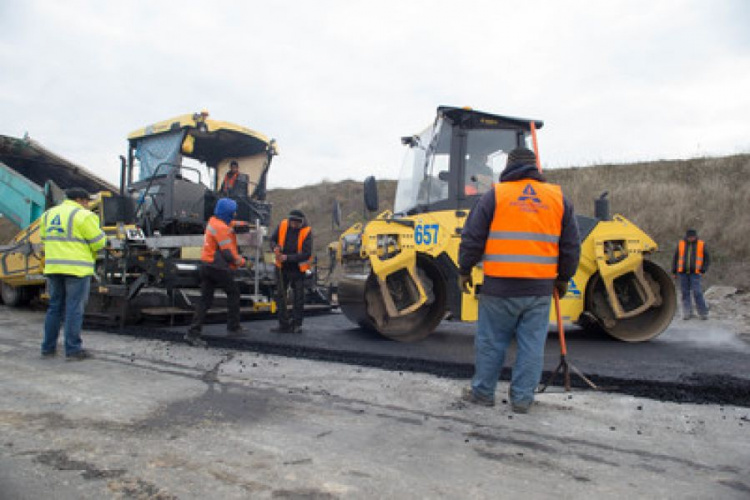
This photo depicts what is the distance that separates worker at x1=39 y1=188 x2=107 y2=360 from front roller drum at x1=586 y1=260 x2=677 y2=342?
4718 mm

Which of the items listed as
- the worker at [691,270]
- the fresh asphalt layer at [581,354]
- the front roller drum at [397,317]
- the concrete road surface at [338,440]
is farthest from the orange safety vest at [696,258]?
the concrete road surface at [338,440]

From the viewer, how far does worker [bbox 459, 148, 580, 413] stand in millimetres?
3090

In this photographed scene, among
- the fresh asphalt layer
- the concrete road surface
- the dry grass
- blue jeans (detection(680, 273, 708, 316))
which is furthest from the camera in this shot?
the dry grass

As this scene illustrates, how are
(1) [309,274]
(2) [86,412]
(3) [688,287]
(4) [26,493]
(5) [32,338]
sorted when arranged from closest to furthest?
(4) [26,493] < (2) [86,412] < (5) [32,338] < (1) [309,274] < (3) [688,287]

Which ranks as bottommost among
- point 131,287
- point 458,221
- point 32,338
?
point 32,338

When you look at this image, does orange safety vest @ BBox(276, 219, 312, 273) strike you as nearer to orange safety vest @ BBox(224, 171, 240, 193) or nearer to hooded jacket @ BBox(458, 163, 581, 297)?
orange safety vest @ BBox(224, 171, 240, 193)

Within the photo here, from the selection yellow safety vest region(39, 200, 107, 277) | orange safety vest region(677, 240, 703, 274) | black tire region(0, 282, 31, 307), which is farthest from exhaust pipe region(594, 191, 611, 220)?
black tire region(0, 282, 31, 307)

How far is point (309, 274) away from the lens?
770 centimetres

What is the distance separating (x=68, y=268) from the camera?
14.7 feet

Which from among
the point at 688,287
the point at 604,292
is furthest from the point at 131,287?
the point at 688,287

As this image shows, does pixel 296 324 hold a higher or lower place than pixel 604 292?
lower

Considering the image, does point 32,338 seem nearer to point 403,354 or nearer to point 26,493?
point 403,354

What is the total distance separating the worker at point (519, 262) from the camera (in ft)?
10.1

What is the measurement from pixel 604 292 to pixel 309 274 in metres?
3.95
